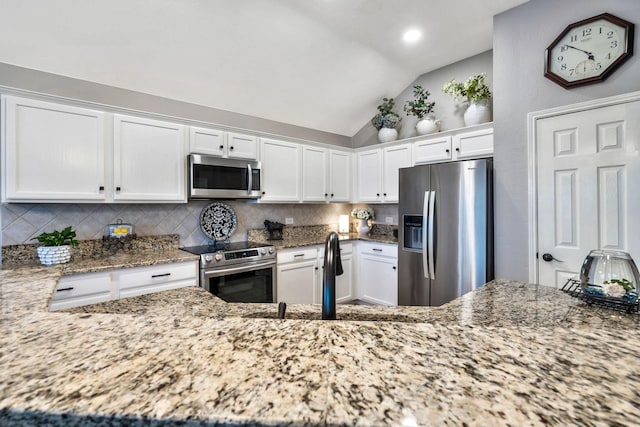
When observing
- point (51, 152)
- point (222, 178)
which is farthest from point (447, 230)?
point (51, 152)

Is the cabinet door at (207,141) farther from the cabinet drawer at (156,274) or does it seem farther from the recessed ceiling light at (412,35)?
the recessed ceiling light at (412,35)

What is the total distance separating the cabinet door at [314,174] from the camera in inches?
148

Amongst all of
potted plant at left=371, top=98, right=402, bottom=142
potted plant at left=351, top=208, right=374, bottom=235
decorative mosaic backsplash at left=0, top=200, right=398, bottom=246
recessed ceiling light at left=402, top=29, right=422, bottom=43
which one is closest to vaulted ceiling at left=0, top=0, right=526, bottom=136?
recessed ceiling light at left=402, top=29, right=422, bottom=43

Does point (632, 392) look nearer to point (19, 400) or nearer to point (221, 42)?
point (19, 400)

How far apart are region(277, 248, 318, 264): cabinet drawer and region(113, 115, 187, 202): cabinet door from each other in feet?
3.82

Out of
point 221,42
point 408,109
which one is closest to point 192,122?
point 221,42

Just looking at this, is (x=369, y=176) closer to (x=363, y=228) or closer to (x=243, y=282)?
(x=363, y=228)

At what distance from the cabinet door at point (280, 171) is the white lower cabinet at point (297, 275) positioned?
69 cm

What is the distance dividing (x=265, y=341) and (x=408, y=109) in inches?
149

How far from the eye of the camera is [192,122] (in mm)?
2873

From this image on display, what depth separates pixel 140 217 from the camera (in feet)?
9.46

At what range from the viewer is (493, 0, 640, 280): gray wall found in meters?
2.35

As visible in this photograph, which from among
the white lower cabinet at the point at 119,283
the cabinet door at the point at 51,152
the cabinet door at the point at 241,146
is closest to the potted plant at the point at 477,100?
the cabinet door at the point at 241,146

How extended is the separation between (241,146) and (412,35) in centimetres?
214
